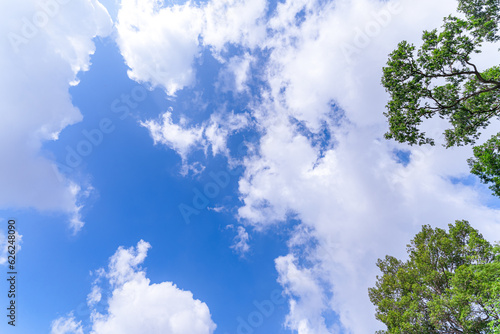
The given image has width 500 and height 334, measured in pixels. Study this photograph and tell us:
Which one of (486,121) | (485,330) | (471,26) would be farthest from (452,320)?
(471,26)

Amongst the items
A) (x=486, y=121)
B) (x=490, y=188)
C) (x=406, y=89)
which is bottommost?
(x=490, y=188)

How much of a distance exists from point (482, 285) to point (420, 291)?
20.0ft

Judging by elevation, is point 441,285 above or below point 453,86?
below

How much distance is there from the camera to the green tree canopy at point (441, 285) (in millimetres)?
16897

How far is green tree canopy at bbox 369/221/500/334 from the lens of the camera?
1690 centimetres

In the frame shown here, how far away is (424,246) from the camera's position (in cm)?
2333

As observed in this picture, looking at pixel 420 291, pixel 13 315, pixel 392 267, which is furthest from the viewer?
pixel 392 267

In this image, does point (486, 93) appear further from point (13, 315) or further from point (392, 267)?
point (13, 315)

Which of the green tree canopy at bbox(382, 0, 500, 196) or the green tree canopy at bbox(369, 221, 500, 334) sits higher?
the green tree canopy at bbox(382, 0, 500, 196)

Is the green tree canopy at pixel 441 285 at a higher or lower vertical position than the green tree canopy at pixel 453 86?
lower

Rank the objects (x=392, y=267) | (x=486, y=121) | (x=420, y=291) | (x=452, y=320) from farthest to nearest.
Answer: (x=392, y=267) < (x=420, y=291) < (x=452, y=320) < (x=486, y=121)

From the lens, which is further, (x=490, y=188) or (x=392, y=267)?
(x=392, y=267)

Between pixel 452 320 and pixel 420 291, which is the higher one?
pixel 420 291

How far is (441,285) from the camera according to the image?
2130 cm
